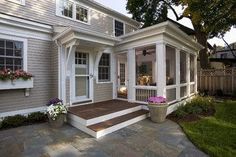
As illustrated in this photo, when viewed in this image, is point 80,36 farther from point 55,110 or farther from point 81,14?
point 81,14

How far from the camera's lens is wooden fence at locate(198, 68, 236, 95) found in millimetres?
11302

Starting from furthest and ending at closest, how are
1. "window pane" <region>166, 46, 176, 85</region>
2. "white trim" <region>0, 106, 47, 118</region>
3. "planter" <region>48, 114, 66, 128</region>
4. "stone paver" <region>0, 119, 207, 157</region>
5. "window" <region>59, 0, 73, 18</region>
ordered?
"window pane" <region>166, 46, 176, 85</region> < "window" <region>59, 0, 73, 18</region> < "white trim" <region>0, 106, 47, 118</region> < "planter" <region>48, 114, 66, 128</region> < "stone paver" <region>0, 119, 207, 157</region>

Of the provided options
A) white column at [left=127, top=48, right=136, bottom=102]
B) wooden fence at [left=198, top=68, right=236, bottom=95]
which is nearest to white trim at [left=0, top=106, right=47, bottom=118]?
white column at [left=127, top=48, right=136, bottom=102]

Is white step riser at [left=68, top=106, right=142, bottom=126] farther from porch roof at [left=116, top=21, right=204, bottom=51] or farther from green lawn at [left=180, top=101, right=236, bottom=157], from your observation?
porch roof at [left=116, top=21, right=204, bottom=51]

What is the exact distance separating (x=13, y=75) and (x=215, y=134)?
20.2ft

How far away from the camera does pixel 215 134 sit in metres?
4.60

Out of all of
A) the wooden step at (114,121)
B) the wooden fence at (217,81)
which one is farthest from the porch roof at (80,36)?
the wooden fence at (217,81)

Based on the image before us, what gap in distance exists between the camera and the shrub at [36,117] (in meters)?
5.88

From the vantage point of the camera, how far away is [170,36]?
6.88m

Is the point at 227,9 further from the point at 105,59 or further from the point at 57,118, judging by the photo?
the point at 57,118

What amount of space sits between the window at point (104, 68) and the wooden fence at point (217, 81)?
310 inches

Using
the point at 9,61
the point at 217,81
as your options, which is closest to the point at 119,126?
the point at 9,61

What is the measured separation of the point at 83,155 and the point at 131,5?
49.9 ft

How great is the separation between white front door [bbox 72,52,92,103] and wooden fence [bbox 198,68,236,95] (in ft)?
29.3
